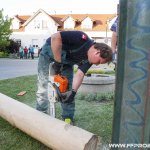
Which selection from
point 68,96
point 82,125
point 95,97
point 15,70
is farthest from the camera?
point 15,70

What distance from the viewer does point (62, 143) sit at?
11.1 feet

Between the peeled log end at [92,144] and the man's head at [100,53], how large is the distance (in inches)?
37.1

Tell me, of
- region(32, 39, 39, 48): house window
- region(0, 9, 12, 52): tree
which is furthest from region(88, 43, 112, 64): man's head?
region(32, 39, 39, 48): house window

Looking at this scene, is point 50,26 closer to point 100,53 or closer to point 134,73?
point 100,53

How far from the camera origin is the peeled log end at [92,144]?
307cm

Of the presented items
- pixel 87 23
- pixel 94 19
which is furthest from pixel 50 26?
pixel 94 19

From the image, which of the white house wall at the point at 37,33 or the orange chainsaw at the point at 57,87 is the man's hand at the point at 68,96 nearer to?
the orange chainsaw at the point at 57,87

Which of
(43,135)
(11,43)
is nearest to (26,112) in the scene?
(43,135)

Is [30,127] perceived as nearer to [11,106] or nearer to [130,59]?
[11,106]

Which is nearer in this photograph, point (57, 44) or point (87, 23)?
point (57, 44)

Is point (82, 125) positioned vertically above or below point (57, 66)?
below

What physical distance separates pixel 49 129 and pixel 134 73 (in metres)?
2.13

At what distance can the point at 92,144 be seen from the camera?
310cm

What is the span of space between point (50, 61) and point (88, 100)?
8.49 ft
